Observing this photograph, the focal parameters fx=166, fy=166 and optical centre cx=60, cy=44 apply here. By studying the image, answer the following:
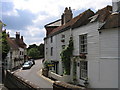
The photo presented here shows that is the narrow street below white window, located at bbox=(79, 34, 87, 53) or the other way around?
below

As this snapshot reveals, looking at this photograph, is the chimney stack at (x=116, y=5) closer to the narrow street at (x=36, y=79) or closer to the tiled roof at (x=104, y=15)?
the tiled roof at (x=104, y=15)

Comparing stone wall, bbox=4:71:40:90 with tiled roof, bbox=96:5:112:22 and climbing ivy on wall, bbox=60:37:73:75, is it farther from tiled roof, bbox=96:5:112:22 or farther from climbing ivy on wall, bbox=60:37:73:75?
tiled roof, bbox=96:5:112:22

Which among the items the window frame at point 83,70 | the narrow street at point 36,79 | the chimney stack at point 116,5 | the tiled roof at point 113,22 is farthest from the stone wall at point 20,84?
the chimney stack at point 116,5

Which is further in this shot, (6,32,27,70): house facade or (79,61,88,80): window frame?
(6,32,27,70): house facade

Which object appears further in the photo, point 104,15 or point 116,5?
point 104,15

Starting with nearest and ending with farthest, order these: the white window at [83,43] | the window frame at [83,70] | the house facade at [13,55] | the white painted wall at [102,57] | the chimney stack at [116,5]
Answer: the white painted wall at [102,57] < the chimney stack at [116,5] < the window frame at [83,70] < the white window at [83,43] < the house facade at [13,55]

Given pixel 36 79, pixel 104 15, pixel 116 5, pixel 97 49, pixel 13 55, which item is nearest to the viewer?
pixel 97 49

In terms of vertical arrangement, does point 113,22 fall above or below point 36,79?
above

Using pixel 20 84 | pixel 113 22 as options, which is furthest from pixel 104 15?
pixel 20 84

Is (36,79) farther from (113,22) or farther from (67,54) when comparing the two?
(113,22)

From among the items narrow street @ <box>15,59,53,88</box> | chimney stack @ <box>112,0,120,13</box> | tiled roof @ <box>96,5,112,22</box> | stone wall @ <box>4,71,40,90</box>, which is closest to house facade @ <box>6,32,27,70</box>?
narrow street @ <box>15,59,53,88</box>

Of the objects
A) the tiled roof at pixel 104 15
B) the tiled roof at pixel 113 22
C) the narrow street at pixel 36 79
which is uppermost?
the tiled roof at pixel 104 15

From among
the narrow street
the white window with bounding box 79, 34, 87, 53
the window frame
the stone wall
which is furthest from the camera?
the narrow street

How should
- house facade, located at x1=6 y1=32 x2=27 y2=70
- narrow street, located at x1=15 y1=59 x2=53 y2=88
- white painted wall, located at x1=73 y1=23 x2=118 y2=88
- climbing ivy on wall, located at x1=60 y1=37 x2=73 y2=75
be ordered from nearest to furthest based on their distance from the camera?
white painted wall, located at x1=73 y1=23 x2=118 y2=88
narrow street, located at x1=15 y1=59 x2=53 y2=88
climbing ivy on wall, located at x1=60 y1=37 x2=73 y2=75
house facade, located at x1=6 y1=32 x2=27 y2=70
